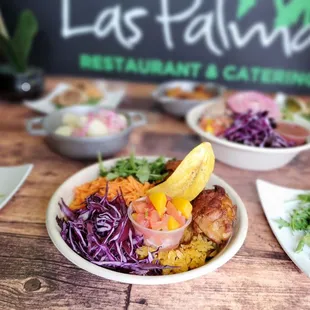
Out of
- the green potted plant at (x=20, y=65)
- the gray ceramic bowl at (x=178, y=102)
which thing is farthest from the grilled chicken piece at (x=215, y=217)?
the green potted plant at (x=20, y=65)

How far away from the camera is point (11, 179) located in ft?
5.09

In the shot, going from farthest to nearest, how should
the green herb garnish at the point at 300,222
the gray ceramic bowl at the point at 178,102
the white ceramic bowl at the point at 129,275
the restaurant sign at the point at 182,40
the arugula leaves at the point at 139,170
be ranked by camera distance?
the restaurant sign at the point at 182,40
the gray ceramic bowl at the point at 178,102
the arugula leaves at the point at 139,170
the green herb garnish at the point at 300,222
the white ceramic bowl at the point at 129,275

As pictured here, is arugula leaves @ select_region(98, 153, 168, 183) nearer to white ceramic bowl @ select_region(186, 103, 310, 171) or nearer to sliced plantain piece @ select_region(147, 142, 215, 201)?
sliced plantain piece @ select_region(147, 142, 215, 201)

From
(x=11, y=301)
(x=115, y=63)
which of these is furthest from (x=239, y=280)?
(x=115, y=63)

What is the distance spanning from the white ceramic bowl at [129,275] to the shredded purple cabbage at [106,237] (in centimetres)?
4

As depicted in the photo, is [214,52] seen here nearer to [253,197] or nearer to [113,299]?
[253,197]

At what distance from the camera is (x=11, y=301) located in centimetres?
103

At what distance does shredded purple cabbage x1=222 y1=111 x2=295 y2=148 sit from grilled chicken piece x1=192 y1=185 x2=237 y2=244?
1.99ft

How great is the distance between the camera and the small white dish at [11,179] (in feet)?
4.75

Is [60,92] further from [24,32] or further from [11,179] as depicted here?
[11,179]

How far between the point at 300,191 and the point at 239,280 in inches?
21.7

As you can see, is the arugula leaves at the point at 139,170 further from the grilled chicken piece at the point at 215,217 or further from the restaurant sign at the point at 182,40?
the restaurant sign at the point at 182,40

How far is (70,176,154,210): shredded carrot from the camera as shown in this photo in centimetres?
129

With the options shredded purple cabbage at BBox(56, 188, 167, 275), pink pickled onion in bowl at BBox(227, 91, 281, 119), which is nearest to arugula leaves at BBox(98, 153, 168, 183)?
shredded purple cabbage at BBox(56, 188, 167, 275)
